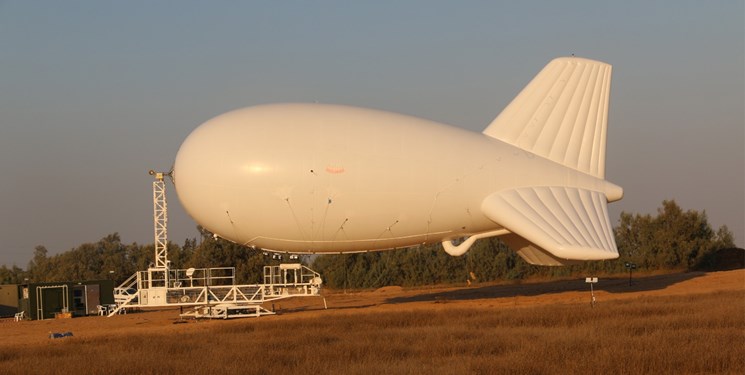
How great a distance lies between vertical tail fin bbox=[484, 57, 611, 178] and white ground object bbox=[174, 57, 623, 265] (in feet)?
0.40

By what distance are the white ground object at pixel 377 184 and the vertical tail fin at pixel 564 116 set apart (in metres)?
0.12

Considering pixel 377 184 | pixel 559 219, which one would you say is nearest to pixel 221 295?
pixel 377 184

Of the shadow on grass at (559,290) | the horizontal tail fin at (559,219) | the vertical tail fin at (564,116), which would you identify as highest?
the vertical tail fin at (564,116)

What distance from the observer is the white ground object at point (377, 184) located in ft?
106

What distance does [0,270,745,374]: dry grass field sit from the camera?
18.7m

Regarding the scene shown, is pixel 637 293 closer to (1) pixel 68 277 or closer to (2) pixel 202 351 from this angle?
(2) pixel 202 351

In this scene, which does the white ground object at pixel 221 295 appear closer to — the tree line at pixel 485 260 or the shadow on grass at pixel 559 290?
the shadow on grass at pixel 559 290

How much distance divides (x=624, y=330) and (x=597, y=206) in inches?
413

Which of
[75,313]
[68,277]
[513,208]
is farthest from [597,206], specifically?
[68,277]

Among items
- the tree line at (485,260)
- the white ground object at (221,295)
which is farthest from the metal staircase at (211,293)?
the tree line at (485,260)

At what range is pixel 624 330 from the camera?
24.4 meters

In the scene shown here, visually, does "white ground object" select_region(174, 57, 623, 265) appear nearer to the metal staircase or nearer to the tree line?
the metal staircase

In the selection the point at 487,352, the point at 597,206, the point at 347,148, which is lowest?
the point at 487,352

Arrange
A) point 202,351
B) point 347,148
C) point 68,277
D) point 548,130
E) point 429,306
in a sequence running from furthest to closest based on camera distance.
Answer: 1. point 68,277
2. point 429,306
3. point 548,130
4. point 347,148
5. point 202,351
